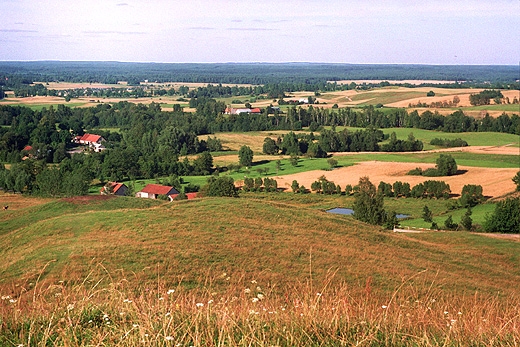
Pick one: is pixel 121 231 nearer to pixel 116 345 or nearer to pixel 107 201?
pixel 107 201

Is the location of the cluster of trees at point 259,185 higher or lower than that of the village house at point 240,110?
lower

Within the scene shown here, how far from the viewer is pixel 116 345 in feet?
15.4

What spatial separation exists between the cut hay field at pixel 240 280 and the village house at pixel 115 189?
Answer: 23040 millimetres

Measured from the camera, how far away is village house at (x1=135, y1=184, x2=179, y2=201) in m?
52.7

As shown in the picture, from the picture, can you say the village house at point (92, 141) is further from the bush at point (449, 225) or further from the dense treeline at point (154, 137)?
the bush at point (449, 225)

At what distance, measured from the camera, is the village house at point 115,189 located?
5419 cm

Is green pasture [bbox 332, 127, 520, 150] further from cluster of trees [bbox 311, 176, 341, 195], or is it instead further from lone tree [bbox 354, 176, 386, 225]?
lone tree [bbox 354, 176, 386, 225]

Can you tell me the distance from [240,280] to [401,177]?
52.9m

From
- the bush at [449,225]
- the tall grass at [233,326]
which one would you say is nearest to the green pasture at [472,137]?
the bush at [449,225]

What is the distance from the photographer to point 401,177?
58.6 m

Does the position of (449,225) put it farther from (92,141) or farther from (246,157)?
(92,141)

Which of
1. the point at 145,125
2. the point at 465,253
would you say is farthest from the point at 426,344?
the point at 145,125

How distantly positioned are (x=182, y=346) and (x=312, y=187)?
50613 millimetres

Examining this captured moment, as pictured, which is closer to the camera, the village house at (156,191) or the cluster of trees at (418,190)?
the cluster of trees at (418,190)
